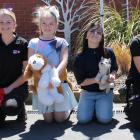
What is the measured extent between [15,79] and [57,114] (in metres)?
0.67

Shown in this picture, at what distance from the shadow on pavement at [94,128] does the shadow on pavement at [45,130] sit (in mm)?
163

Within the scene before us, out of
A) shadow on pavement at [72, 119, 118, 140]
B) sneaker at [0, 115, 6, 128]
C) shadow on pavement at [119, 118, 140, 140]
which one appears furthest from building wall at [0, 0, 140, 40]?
shadow on pavement at [119, 118, 140, 140]

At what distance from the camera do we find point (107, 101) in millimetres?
5969

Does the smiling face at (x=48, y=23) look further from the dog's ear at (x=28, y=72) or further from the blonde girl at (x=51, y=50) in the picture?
the dog's ear at (x=28, y=72)

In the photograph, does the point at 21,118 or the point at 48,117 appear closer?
the point at 48,117

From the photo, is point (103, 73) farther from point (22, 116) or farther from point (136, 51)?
point (22, 116)

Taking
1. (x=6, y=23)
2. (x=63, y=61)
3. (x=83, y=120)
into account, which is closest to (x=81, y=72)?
(x=63, y=61)

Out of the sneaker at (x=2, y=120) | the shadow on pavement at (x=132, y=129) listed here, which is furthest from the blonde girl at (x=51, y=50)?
the shadow on pavement at (x=132, y=129)

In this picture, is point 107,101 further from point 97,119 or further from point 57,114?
point 57,114

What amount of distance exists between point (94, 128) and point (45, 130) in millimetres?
581

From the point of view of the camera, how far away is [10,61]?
233 inches

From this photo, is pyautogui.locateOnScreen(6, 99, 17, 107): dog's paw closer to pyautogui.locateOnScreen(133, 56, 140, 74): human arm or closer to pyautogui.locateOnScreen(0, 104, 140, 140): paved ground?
pyautogui.locateOnScreen(0, 104, 140, 140): paved ground

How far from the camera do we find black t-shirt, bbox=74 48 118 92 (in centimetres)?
594

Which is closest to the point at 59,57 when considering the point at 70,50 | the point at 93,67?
the point at 93,67
